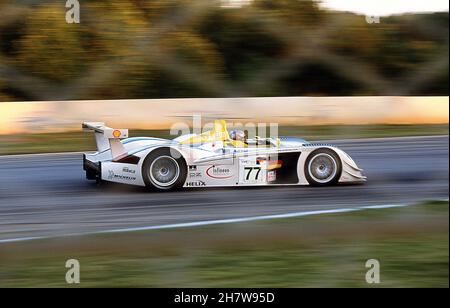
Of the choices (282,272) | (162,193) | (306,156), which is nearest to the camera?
(282,272)

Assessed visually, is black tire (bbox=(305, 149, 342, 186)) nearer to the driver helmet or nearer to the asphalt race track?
the asphalt race track

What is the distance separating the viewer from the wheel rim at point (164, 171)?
9.65ft

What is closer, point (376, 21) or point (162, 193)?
point (376, 21)

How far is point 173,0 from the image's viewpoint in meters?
0.96

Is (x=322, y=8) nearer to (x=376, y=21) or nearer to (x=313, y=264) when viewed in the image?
(x=376, y=21)

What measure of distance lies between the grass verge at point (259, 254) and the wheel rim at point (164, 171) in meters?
1.41

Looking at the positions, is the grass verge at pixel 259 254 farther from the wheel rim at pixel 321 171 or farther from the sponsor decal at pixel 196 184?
the wheel rim at pixel 321 171

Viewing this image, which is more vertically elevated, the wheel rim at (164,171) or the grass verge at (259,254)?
the wheel rim at (164,171)

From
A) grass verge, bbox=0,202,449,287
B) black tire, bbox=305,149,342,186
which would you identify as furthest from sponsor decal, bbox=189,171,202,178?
grass verge, bbox=0,202,449,287

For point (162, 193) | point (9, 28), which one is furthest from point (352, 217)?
point (162, 193)

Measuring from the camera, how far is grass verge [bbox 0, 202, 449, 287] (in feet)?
3.92

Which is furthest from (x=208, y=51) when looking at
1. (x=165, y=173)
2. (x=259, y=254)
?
(x=165, y=173)

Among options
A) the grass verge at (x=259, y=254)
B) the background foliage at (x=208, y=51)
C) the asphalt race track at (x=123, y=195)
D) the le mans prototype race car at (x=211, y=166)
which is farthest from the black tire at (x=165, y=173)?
the background foliage at (x=208, y=51)
